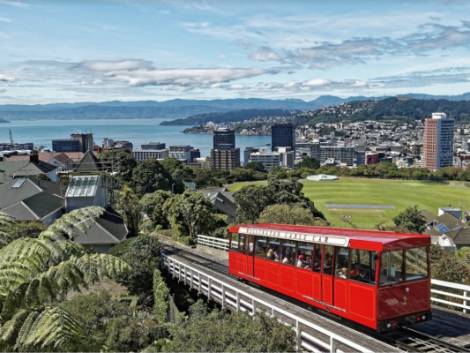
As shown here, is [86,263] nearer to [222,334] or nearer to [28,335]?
[28,335]

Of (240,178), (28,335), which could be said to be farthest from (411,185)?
(28,335)

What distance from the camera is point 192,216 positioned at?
122 feet

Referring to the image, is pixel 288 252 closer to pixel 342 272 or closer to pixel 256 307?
pixel 256 307

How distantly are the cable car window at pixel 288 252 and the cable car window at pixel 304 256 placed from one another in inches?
12.2

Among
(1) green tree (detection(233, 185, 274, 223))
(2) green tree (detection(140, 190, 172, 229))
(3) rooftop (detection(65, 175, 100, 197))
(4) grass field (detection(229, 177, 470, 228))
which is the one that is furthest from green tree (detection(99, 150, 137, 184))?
(3) rooftop (detection(65, 175, 100, 197))

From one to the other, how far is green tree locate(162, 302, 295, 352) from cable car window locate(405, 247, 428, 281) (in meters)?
3.45

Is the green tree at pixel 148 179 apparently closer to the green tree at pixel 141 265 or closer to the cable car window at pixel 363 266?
the green tree at pixel 141 265

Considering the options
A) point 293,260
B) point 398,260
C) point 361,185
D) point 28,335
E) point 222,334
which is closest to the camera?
point 28,335

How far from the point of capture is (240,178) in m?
115

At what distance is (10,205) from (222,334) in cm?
3315

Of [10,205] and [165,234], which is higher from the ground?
[10,205]

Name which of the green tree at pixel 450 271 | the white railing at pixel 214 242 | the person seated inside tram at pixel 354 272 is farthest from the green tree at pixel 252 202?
the person seated inside tram at pixel 354 272

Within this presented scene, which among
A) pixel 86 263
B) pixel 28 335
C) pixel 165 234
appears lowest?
pixel 165 234

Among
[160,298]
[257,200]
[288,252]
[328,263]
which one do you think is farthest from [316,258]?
[257,200]
